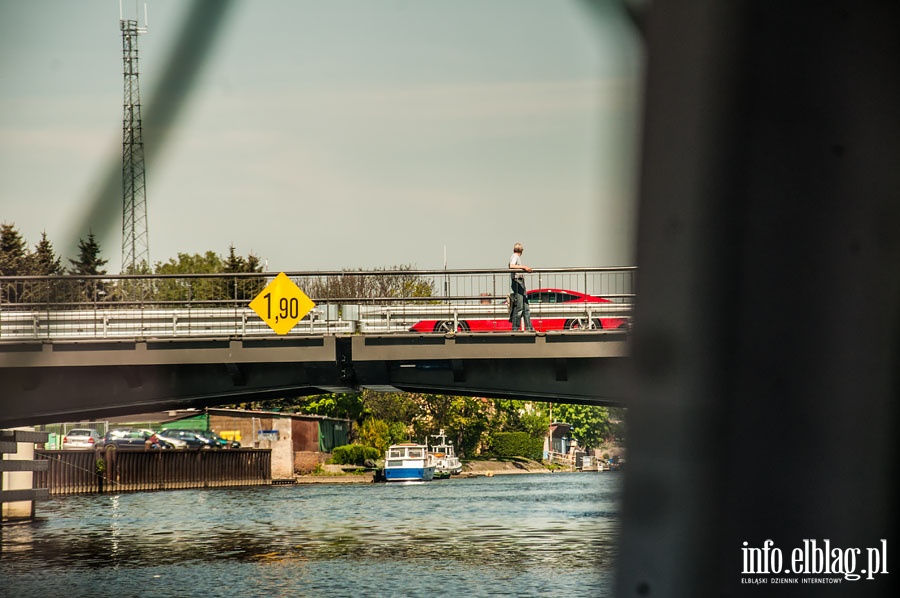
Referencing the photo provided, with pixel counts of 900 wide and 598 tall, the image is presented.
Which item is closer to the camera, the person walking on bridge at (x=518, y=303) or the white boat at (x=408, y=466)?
the person walking on bridge at (x=518, y=303)

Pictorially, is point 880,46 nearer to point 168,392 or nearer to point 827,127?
point 827,127

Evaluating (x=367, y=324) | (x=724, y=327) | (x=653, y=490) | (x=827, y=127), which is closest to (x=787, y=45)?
(x=827, y=127)

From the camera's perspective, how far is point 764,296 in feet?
6.85

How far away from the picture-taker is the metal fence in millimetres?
55656

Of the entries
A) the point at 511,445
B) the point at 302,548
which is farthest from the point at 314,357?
the point at 511,445

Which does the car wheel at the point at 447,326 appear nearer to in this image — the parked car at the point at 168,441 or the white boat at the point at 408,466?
the parked car at the point at 168,441

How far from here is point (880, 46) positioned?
2.14m

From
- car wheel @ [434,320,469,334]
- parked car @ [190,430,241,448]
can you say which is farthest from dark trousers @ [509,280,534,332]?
parked car @ [190,430,241,448]

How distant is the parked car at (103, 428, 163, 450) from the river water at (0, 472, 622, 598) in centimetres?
1325

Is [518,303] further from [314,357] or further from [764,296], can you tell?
[764,296]

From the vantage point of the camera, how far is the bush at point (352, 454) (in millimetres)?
76688

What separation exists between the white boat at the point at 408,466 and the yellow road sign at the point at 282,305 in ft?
152

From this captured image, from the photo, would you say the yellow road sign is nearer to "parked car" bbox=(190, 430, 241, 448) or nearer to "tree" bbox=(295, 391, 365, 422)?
"parked car" bbox=(190, 430, 241, 448)

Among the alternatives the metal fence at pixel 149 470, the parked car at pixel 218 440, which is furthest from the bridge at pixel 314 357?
the parked car at pixel 218 440
